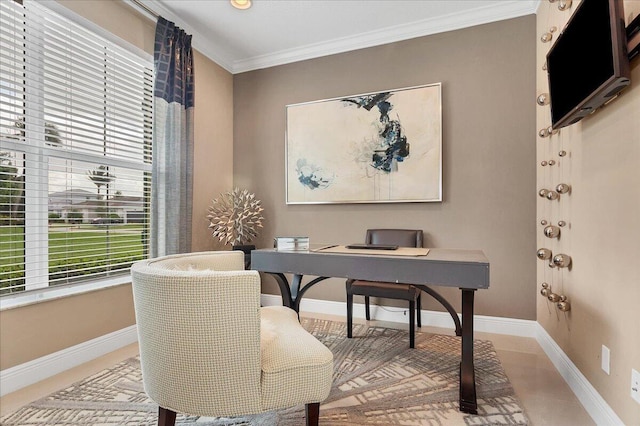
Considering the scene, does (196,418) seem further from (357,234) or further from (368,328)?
(357,234)

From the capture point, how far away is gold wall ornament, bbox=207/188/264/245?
3.15 meters

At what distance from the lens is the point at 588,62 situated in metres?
1.52

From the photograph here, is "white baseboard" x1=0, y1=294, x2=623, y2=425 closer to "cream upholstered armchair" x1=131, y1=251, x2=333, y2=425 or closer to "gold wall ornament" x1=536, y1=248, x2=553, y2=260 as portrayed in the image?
"gold wall ornament" x1=536, y1=248, x2=553, y2=260

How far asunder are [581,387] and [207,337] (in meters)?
1.99

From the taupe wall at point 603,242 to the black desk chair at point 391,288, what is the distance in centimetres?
94

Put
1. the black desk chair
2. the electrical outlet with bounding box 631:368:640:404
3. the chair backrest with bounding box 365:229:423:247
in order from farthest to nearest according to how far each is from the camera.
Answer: the chair backrest with bounding box 365:229:423:247 < the black desk chair < the electrical outlet with bounding box 631:368:640:404

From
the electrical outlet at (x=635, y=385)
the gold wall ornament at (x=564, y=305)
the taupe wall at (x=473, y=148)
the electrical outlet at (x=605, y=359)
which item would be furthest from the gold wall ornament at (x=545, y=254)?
the electrical outlet at (x=635, y=385)

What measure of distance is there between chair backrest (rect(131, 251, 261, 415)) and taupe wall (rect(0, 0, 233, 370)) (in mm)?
1329

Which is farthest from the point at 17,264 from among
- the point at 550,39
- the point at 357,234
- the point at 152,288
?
the point at 550,39

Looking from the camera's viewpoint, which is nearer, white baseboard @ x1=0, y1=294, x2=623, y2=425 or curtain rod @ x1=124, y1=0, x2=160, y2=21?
white baseboard @ x1=0, y1=294, x2=623, y2=425

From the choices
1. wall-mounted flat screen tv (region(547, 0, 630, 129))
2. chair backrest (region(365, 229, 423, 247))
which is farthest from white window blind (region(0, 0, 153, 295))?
wall-mounted flat screen tv (region(547, 0, 630, 129))

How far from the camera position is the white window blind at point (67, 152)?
6.17 feet

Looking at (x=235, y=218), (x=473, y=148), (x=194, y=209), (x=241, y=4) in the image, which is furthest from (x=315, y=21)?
(x=194, y=209)

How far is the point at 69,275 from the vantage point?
2.18 meters
